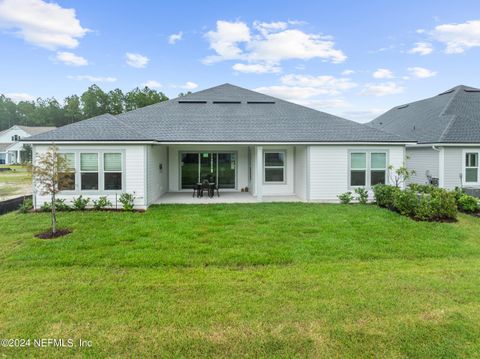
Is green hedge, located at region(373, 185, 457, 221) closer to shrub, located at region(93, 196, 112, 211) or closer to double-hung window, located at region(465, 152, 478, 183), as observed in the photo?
double-hung window, located at region(465, 152, 478, 183)

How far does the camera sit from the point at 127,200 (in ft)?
34.9

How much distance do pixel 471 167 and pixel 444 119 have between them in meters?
2.72

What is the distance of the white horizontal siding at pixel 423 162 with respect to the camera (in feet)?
44.1

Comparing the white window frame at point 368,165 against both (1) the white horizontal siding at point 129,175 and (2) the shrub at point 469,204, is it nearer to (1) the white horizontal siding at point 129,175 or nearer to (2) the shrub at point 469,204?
(2) the shrub at point 469,204

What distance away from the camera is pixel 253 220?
910 centimetres

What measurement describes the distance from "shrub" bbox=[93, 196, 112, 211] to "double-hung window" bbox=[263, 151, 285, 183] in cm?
671

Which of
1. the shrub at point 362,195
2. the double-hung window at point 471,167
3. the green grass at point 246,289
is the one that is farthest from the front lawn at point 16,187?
the double-hung window at point 471,167

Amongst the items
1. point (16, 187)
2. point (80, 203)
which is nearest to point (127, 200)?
point (80, 203)

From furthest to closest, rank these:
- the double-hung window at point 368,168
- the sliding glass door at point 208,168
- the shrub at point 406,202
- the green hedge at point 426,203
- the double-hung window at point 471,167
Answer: the sliding glass door at point 208,168 < the double-hung window at point 471,167 < the double-hung window at point 368,168 < the shrub at point 406,202 < the green hedge at point 426,203

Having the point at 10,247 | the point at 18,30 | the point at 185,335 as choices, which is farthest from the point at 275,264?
the point at 18,30

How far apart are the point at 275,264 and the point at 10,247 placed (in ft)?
19.0

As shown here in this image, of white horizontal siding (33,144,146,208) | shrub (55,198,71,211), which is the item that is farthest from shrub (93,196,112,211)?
shrub (55,198,71,211)

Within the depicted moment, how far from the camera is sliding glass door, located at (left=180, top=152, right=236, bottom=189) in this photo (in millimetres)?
15148

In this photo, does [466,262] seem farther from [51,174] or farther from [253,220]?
[51,174]
